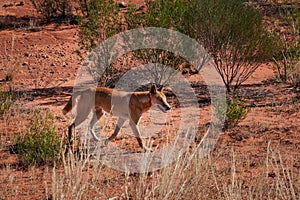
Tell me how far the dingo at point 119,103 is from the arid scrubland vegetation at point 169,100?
1.45ft

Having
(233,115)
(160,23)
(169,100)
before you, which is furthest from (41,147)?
(160,23)

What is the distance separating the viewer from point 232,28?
12.0 meters

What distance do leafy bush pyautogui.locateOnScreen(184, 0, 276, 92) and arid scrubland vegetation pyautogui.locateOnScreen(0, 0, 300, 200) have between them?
26mm

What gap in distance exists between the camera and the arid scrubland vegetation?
536 centimetres

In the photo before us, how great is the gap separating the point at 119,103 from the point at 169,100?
3.43 m

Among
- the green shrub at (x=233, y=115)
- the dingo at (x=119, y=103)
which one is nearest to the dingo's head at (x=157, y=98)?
the dingo at (x=119, y=103)

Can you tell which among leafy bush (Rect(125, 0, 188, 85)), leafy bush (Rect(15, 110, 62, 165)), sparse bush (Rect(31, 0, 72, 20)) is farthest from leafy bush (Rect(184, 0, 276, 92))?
sparse bush (Rect(31, 0, 72, 20))

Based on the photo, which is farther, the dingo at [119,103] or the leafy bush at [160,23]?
the leafy bush at [160,23]

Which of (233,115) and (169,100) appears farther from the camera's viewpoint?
(169,100)

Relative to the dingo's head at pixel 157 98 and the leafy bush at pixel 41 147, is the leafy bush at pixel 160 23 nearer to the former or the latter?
the dingo's head at pixel 157 98

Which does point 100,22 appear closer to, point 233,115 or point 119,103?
point 119,103

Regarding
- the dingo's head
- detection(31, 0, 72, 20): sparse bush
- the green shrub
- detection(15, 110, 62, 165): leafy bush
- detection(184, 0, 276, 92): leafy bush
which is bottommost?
detection(15, 110, 62, 165): leafy bush

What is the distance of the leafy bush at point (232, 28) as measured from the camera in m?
11.9

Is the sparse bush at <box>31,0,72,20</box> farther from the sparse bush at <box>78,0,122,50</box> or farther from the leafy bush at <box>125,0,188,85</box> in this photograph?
the leafy bush at <box>125,0,188,85</box>
